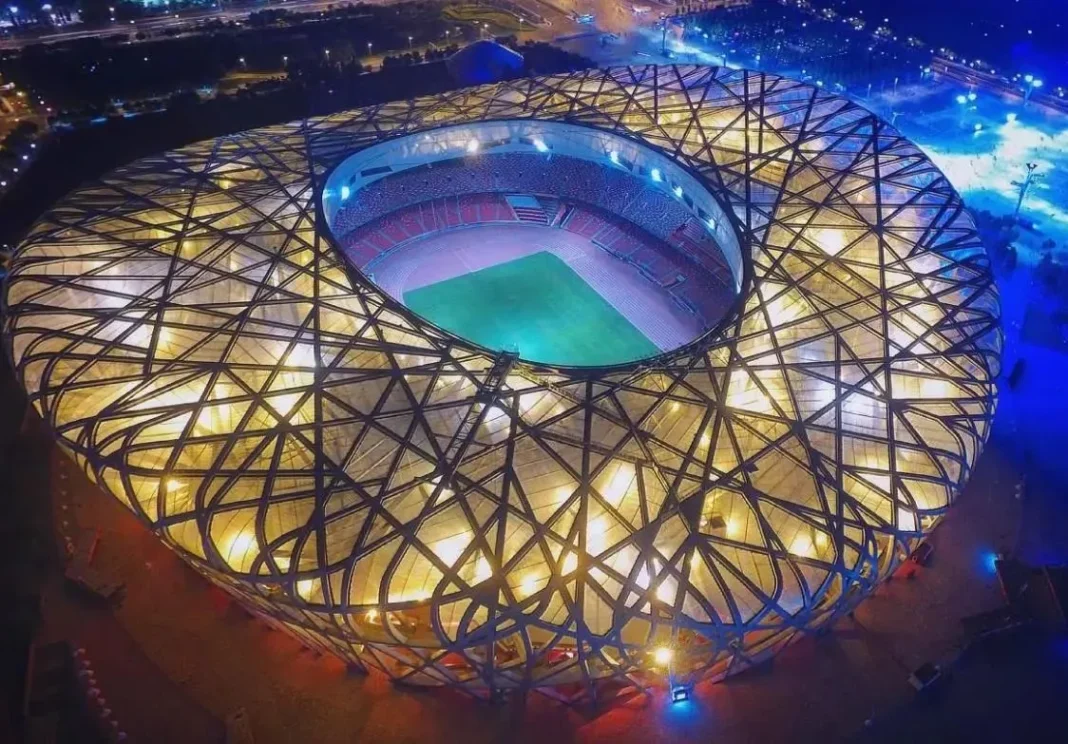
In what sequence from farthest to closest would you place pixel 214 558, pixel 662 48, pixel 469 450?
pixel 662 48
pixel 469 450
pixel 214 558

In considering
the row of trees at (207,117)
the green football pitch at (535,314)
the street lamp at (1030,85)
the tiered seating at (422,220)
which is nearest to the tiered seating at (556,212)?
the tiered seating at (422,220)

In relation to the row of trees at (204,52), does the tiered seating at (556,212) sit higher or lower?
lower

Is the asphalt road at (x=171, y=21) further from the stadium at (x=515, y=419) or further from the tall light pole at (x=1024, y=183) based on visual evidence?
the tall light pole at (x=1024, y=183)

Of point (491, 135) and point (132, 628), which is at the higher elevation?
point (491, 135)

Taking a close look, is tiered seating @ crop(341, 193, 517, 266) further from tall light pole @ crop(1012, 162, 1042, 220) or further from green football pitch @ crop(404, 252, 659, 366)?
tall light pole @ crop(1012, 162, 1042, 220)

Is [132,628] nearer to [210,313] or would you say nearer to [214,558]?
[214,558]

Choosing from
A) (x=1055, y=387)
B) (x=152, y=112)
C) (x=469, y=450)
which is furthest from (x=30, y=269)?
(x=1055, y=387)
